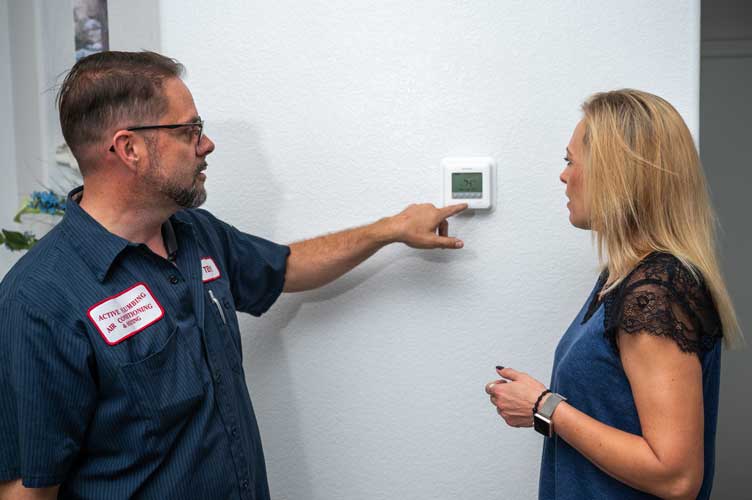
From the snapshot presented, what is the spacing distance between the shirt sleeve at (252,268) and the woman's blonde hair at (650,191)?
2.33 ft

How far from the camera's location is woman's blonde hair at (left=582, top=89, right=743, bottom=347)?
106 cm

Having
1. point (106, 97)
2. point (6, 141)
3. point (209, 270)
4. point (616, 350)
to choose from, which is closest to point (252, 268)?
point (209, 270)

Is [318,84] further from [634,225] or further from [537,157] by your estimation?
[634,225]

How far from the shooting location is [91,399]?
1.09 metres

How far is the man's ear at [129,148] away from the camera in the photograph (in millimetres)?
1196

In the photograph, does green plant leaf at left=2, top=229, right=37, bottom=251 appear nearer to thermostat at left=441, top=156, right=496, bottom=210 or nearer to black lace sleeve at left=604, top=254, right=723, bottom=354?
thermostat at left=441, top=156, right=496, bottom=210

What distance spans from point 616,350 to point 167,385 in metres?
0.75

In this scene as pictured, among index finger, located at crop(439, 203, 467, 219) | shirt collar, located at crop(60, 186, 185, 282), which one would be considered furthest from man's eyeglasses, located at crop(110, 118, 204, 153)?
index finger, located at crop(439, 203, 467, 219)

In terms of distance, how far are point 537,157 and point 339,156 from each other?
44cm

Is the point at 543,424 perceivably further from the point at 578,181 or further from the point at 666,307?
the point at 578,181

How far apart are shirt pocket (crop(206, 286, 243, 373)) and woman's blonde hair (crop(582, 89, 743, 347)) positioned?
721 mm

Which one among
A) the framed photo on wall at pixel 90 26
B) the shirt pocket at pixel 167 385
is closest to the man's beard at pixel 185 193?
the shirt pocket at pixel 167 385

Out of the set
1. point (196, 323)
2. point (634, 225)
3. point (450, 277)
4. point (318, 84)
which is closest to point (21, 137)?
point (318, 84)

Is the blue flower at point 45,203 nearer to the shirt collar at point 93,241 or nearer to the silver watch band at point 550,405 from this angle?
the shirt collar at point 93,241
